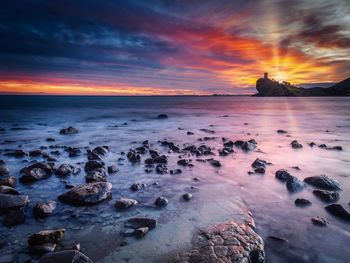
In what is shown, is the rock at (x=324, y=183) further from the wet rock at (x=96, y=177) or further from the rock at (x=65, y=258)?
the rock at (x=65, y=258)

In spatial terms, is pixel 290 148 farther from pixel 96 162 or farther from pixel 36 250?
pixel 36 250

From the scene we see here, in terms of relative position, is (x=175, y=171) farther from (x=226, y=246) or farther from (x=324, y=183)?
(x=226, y=246)

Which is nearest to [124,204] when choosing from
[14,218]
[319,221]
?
[14,218]

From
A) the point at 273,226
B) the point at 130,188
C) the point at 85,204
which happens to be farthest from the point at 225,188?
the point at 85,204

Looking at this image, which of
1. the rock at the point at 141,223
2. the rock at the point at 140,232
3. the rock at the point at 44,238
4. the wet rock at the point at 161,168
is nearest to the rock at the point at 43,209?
the rock at the point at 44,238

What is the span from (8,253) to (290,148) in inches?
573

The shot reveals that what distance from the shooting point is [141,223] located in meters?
5.78

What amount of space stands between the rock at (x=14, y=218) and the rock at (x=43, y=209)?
1.01 ft

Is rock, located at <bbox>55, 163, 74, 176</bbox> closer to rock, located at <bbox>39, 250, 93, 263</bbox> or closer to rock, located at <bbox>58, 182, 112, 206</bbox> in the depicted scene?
rock, located at <bbox>58, 182, 112, 206</bbox>

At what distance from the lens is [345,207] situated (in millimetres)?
6750

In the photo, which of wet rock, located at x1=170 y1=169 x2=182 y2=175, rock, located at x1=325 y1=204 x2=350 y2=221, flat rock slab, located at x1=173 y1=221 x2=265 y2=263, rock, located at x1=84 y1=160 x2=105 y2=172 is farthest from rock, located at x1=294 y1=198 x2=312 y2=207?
rock, located at x1=84 y1=160 x2=105 y2=172

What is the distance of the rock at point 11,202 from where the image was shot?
6.30 metres

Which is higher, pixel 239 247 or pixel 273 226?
pixel 239 247

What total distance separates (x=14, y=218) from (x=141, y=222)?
3.00 meters
